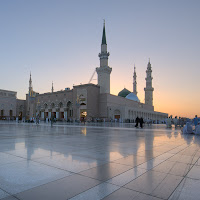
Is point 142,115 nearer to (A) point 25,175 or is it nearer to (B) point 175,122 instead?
(B) point 175,122

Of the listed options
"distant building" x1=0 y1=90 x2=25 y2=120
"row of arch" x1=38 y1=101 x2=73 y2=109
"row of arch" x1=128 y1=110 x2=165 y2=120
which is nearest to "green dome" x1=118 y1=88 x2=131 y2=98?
"row of arch" x1=128 y1=110 x2=165 y2=120

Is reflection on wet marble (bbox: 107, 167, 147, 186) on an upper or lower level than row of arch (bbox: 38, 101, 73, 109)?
lower

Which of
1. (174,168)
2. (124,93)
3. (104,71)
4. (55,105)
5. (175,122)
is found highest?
(104,71)

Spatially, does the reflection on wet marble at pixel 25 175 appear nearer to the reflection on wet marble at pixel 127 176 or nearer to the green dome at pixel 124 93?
the reflection on wet marble at pixel 127 176

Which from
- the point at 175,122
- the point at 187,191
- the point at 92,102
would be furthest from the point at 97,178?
the point at 92,102

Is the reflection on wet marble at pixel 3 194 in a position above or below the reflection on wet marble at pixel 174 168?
above

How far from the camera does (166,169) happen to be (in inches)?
141

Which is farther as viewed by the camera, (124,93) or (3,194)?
(124,93)

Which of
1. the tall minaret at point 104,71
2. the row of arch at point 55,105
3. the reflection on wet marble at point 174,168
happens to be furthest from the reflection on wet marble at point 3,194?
the tall minaret at point 104,71

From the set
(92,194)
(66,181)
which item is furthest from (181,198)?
(66,181)

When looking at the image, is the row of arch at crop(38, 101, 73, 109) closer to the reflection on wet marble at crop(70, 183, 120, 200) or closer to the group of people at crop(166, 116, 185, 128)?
the group of people at crop(166, 116, 185, 128)

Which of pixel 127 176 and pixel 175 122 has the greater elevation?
pixel 127 176

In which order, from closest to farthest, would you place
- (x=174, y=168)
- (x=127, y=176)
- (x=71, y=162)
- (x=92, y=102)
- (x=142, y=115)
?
(x=127, y=176), (x=174, y=168), (x=71, y=162), (x=92, y=102), (x=142, y=115)

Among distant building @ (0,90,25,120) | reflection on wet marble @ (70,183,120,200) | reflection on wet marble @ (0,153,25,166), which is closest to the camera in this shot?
reflection on wet marble @ (70,183,120,200)
